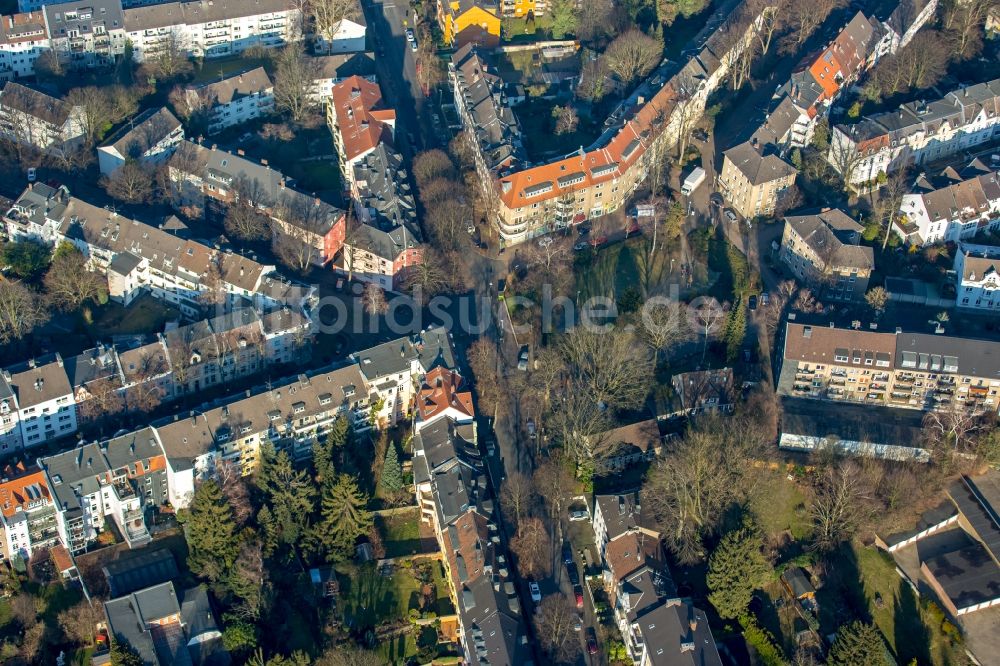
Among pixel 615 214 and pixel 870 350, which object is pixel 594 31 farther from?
pixel 870 350

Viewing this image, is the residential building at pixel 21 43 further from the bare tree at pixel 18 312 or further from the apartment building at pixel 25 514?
the apartment building at pixel 25 514

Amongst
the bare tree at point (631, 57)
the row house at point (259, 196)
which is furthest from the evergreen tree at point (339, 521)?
the bare tree at point (631, 57)

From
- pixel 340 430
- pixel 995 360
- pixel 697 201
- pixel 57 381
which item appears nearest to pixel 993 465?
pixel 995 360

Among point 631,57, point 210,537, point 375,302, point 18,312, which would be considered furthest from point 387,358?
point 631,57

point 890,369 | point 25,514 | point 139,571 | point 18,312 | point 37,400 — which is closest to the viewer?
point 25,514

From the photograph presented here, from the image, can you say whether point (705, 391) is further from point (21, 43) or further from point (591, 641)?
point (21, 43)

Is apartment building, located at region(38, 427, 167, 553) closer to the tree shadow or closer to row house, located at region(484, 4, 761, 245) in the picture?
row house, located at region(484, 4, 761, 245)

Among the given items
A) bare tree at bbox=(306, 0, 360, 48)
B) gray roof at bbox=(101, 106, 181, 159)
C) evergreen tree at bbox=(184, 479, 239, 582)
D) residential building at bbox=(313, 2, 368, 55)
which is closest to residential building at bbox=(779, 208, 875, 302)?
residential building at bbox=(313, 2, 368, 55)
